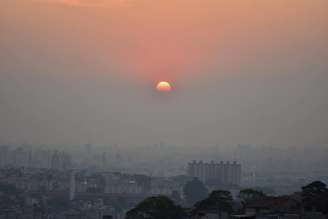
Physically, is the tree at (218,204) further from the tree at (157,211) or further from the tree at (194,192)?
the tree at (194,192)

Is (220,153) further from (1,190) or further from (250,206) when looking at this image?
(250,206)

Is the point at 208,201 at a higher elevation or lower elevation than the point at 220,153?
lower

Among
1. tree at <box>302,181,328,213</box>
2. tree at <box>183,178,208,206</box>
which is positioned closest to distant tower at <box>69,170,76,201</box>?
tree at <box>183,178,208,206</box>

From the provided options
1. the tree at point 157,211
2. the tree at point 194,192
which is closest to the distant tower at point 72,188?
the tree at point 194,192

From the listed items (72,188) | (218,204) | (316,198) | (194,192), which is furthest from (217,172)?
(316,198)

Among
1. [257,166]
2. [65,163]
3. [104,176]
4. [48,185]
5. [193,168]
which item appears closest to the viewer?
[48,185]

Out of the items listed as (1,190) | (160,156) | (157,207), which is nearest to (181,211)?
(157,207)

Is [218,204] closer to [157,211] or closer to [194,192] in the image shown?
[157,211]
